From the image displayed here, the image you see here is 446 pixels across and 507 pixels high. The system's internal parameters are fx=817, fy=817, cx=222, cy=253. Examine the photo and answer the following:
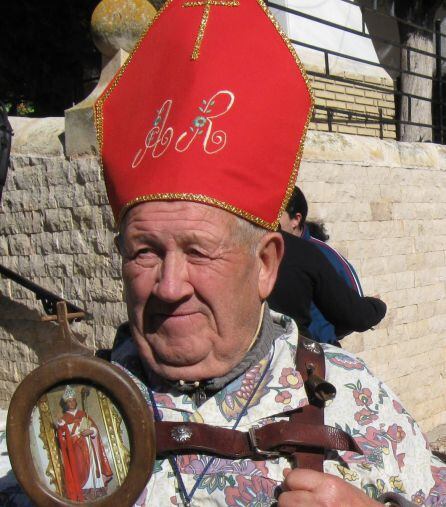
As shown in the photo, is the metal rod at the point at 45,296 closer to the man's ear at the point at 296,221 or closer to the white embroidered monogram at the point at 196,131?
the man's ear at the point at 296,221

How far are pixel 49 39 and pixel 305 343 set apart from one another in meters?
7.94

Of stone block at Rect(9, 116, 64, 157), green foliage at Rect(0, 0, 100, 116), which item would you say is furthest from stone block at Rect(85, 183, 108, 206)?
green foliage at Rect(0, 0, 100, 116)

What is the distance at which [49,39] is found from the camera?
30.1 feet

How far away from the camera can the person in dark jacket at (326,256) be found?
3.83m

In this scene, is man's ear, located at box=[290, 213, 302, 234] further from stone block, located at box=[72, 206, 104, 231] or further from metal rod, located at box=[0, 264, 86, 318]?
metal rod, located at box=[0, 264, 86, 318]

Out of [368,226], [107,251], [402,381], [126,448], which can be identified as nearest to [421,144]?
[368,226]

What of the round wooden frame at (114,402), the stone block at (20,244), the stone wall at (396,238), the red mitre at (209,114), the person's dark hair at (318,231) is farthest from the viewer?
the stone wall at (396,238)

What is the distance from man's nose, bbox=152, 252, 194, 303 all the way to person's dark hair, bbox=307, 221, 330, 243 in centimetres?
338

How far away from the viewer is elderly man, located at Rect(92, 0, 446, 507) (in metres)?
1.73

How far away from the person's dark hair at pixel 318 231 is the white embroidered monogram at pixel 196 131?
327 cm

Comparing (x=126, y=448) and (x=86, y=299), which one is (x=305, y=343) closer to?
(x=126, y=448)

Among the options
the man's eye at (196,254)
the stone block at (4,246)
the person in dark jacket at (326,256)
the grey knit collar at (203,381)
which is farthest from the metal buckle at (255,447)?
the stone block at (4,246)

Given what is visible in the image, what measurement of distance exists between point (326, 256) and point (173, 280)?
8.00ft

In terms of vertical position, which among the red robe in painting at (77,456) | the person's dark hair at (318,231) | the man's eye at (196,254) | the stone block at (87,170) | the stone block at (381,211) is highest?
the stone block at (381,211)
